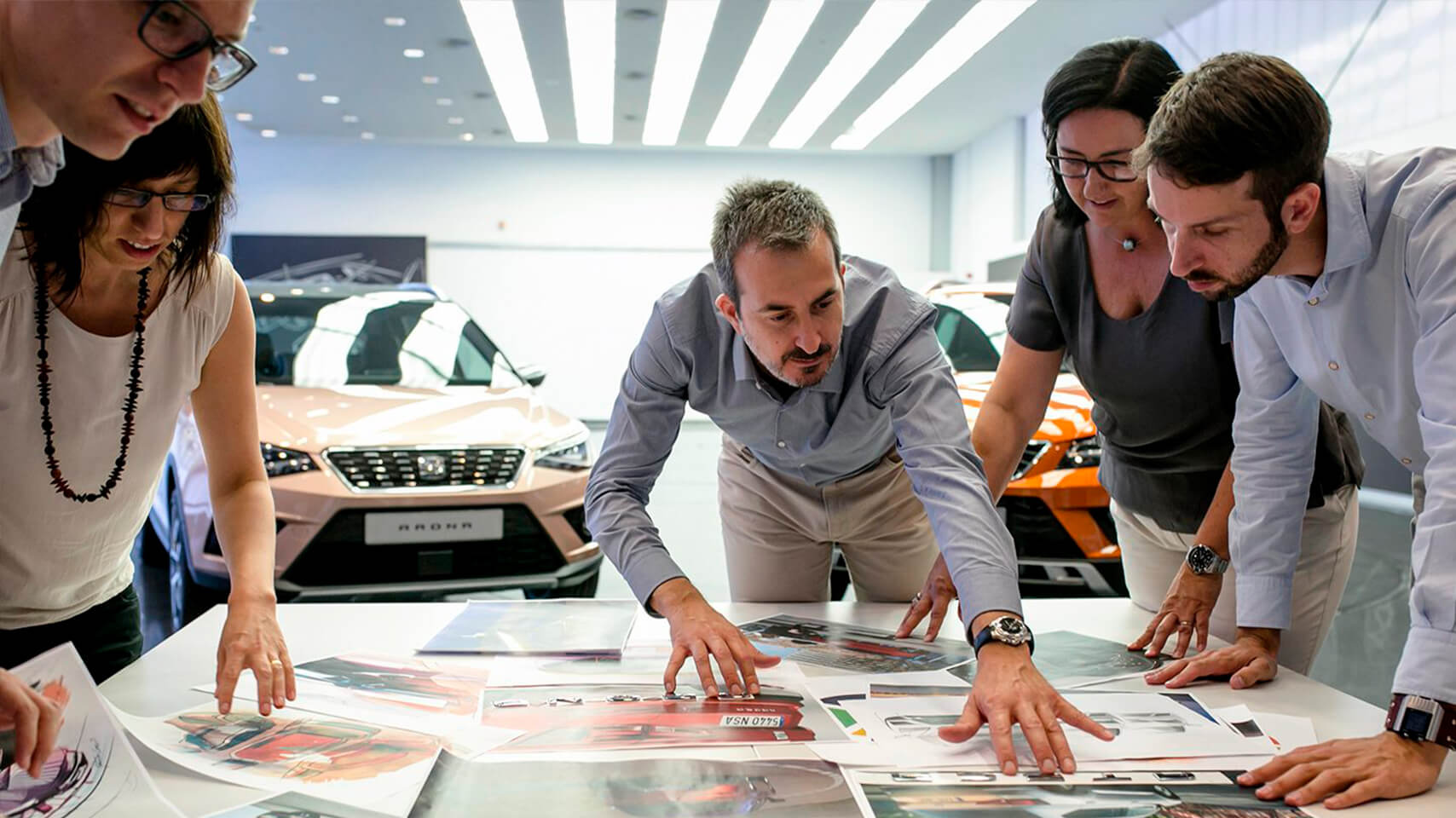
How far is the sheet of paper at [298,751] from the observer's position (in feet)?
3.59

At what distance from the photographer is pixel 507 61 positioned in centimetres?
1068

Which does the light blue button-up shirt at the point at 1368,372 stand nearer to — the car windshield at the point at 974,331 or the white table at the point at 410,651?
the white table at the point at 410,651

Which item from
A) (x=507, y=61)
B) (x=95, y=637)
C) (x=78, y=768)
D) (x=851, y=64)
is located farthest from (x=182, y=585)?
(x=851, y=64)

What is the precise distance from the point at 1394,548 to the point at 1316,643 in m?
4.38

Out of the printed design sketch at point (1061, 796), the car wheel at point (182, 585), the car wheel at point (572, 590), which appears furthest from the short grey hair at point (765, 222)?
the car wheel at point (182, 585)

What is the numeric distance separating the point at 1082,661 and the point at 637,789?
Answer: 2.55ft

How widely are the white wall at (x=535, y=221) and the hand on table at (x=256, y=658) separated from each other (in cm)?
1392

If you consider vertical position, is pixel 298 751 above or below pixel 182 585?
above

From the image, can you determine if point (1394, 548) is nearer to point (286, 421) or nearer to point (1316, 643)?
point (1316, 643)

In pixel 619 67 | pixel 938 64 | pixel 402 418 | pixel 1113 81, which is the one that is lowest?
pixel 402 418

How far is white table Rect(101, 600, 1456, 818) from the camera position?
1.09m

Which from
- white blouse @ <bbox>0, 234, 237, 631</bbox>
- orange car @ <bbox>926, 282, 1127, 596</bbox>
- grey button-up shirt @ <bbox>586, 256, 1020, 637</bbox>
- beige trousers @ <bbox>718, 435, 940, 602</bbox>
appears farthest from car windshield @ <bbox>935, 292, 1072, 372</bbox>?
white blouse @ <bbox>0, 234, 237, 631</bbox>

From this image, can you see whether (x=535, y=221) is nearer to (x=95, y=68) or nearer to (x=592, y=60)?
(x=592, y=60)

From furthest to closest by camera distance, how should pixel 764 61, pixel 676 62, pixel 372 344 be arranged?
pixel 676 62 < pixel 764 61 < pixel 372 344
